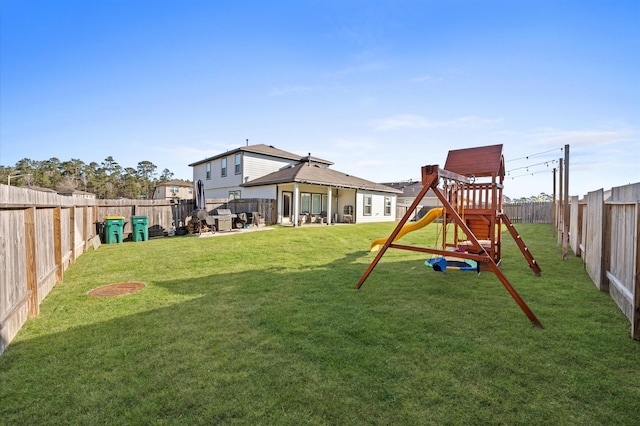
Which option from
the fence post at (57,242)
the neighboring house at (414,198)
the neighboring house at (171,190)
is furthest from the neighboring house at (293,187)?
the neighboring house at (171,190)

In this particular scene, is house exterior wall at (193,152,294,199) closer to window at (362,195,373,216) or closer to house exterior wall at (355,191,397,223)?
house exterior wall at (355,191,397,223)

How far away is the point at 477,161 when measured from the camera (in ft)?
23.5

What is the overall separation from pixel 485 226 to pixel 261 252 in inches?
251

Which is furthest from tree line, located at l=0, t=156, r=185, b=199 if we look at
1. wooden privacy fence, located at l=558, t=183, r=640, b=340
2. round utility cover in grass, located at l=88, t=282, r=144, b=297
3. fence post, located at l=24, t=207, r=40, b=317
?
wooden privacy fence, located at l=558, t=183, r=640, b=340

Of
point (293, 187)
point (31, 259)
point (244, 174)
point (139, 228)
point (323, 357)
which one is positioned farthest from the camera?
point (244, 174)

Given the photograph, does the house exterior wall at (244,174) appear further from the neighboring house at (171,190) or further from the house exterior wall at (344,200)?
the neighboring house at (171,190)

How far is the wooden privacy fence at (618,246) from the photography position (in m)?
3.50

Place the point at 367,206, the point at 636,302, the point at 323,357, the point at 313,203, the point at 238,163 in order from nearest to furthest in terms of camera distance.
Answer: the point at 323,357
the point at 636,302
the point at 313,203
the point at 238,163
the point at 367,206

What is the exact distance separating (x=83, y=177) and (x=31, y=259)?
238 feet

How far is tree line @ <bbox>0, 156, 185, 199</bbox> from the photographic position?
52.6m

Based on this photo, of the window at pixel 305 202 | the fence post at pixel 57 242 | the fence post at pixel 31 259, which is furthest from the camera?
the window at pixel 305 202

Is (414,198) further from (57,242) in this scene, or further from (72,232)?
(57,242)

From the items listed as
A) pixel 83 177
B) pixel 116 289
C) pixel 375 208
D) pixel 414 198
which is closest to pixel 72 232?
pixel 116 289

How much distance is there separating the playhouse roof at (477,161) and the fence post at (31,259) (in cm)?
807
